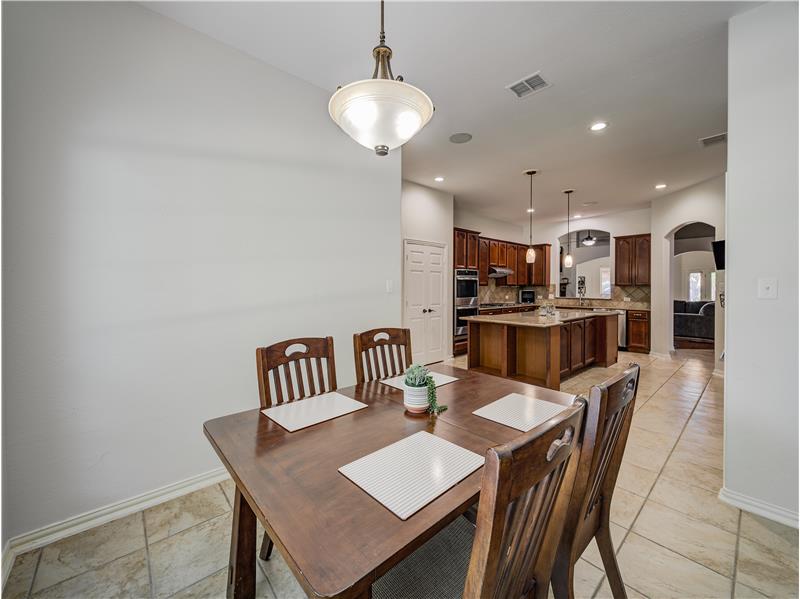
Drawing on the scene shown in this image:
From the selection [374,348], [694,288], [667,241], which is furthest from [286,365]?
[694,288]

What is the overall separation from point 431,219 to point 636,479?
422 centimetres

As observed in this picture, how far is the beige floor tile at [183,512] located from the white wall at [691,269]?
37.0ft

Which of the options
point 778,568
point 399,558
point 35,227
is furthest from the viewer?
point 35,227

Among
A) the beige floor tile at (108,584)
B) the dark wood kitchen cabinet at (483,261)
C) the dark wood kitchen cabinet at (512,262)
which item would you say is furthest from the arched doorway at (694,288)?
the beige floor tile at (108,584)

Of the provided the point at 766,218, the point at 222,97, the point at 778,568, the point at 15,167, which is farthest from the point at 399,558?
the point at 222,97

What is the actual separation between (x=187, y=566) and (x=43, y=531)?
0.81 m

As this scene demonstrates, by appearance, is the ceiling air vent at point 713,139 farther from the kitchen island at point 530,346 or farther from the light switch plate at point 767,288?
the light switch plate at point 767,288

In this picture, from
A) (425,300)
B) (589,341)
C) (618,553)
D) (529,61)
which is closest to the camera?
(618,553)

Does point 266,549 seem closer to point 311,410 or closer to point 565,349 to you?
point 311,410

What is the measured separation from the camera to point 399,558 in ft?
2.28

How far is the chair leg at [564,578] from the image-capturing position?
105 cm

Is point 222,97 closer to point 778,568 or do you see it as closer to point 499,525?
point 499,525

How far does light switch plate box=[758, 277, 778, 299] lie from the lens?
1.81 m

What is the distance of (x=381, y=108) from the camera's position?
1263mm
